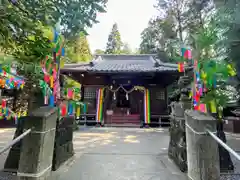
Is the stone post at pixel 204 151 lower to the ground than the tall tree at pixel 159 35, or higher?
lower

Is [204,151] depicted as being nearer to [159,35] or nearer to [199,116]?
[199,116]

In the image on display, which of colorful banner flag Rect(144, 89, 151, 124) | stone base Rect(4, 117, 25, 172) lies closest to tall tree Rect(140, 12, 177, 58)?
colorful banner flag Rect(144, 89, 151, 124)

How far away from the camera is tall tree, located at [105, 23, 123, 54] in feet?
93.2

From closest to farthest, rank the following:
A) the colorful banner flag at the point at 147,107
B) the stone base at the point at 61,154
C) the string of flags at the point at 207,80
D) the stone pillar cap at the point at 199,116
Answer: the stone pillar cap at the point at 199,116 → the string of flags at the point at 207,80 → the stone base at the point at 61,154 → the colorful banner flag at the point at 147,107

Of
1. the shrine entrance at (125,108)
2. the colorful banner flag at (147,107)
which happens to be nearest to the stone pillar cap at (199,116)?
the colorful banner flag at (147,107)

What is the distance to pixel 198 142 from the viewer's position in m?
2.16

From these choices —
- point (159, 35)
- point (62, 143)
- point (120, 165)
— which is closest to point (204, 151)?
point (120, 165)

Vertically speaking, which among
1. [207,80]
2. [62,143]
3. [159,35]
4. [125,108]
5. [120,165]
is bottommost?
[120,165]

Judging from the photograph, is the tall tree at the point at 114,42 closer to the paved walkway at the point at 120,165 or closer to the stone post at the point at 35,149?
the paved walkway at the point at 120,165

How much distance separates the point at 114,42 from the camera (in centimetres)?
2898

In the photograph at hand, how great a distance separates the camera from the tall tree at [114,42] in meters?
28.4

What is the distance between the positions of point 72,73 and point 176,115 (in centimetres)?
699

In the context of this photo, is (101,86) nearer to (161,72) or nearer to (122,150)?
(161,72)

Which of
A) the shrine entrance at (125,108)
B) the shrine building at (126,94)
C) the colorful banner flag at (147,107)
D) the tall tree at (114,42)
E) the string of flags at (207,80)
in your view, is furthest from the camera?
the tall tree at (114,42)
